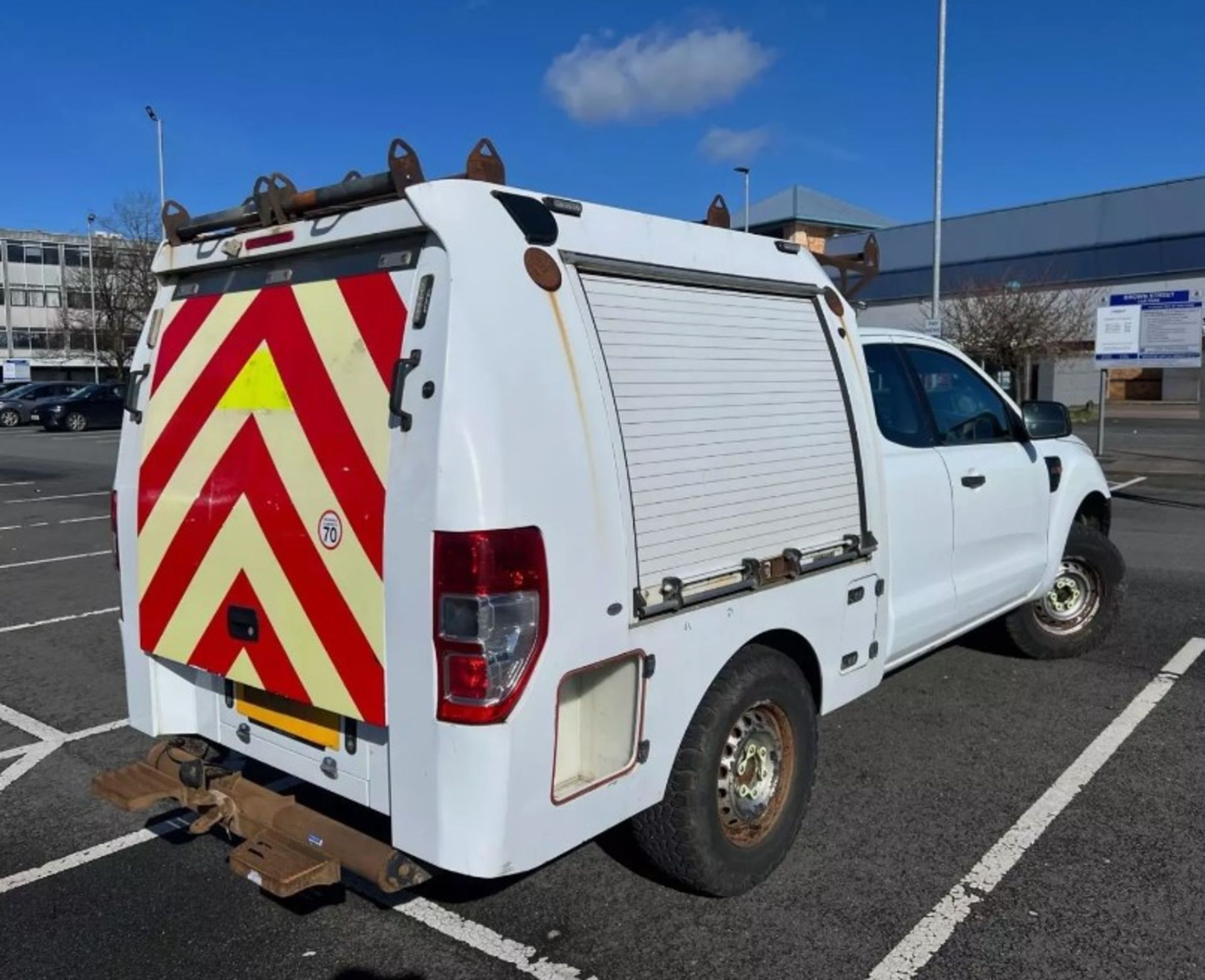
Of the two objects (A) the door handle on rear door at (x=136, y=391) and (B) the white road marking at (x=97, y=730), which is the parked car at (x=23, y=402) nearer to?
(B) the white road marking at (x=97, y=730)

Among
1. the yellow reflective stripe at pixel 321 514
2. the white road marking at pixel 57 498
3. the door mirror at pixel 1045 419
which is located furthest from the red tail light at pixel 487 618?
the white road marking at pixel 57 498

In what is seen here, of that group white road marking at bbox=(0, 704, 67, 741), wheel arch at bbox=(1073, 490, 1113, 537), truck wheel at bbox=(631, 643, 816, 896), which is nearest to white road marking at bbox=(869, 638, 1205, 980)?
truck wheel at bbox=(631, 643, 816, 896)

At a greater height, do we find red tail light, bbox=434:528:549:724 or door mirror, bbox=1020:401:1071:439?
door mirror, bbox=1020:401:1071:439

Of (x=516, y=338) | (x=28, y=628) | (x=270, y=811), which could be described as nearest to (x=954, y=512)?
(x=516, y=338)

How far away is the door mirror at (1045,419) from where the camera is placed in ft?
17.9

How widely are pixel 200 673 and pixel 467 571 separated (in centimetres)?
150

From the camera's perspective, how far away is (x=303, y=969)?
307 cm

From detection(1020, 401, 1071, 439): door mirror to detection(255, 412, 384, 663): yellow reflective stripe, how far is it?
13.1 feet

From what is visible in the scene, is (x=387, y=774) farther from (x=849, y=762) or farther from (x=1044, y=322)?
(x=1044, y=322)

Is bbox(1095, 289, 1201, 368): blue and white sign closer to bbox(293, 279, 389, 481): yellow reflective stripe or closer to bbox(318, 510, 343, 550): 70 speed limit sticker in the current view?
bbox(293, 279, 389, 481): yellow reflective stripe

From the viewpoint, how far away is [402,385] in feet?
8.69

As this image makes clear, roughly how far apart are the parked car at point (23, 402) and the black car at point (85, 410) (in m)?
1.79

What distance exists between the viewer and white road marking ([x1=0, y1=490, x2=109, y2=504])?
50.2 feet

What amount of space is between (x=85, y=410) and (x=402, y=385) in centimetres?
3660
